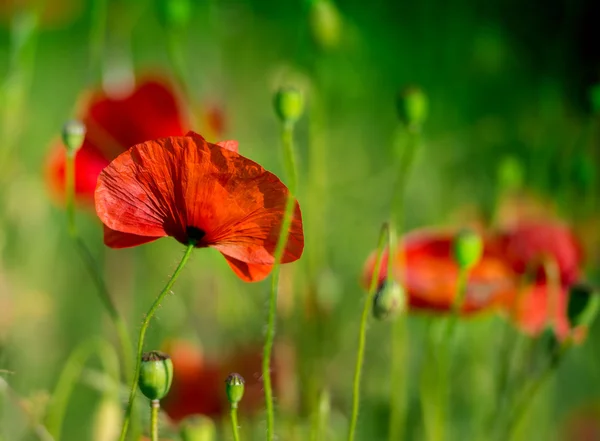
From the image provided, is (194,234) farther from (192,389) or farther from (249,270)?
(192,389)

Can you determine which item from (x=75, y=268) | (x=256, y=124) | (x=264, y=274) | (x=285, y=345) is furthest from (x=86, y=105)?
(x=256, y=124)

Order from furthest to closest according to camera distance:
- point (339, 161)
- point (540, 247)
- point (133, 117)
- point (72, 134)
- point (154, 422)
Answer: point (339, 161)
point (133, 117)
point (540, 247)
point (72, 134)
point (154, 422)

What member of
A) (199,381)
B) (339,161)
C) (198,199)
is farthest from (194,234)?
(339,161)

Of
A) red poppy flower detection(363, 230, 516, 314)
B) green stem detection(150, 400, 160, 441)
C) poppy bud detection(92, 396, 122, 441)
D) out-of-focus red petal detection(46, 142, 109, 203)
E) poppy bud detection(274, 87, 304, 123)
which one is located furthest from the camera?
out-of-focus red petal detection(46, 142, 109, 203)

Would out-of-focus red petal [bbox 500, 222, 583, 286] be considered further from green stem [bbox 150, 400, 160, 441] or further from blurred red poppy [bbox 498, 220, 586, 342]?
green stem [bbox 150, 400, 160, 441]

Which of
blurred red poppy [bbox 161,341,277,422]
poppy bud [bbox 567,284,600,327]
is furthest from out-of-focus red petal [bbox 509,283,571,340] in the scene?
blurred red poppy [bbox 161,341,277,422]

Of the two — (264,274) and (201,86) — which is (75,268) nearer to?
(201,86)

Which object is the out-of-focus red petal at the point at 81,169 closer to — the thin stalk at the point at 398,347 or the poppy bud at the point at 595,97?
the thin stalk at the point at 398,347
